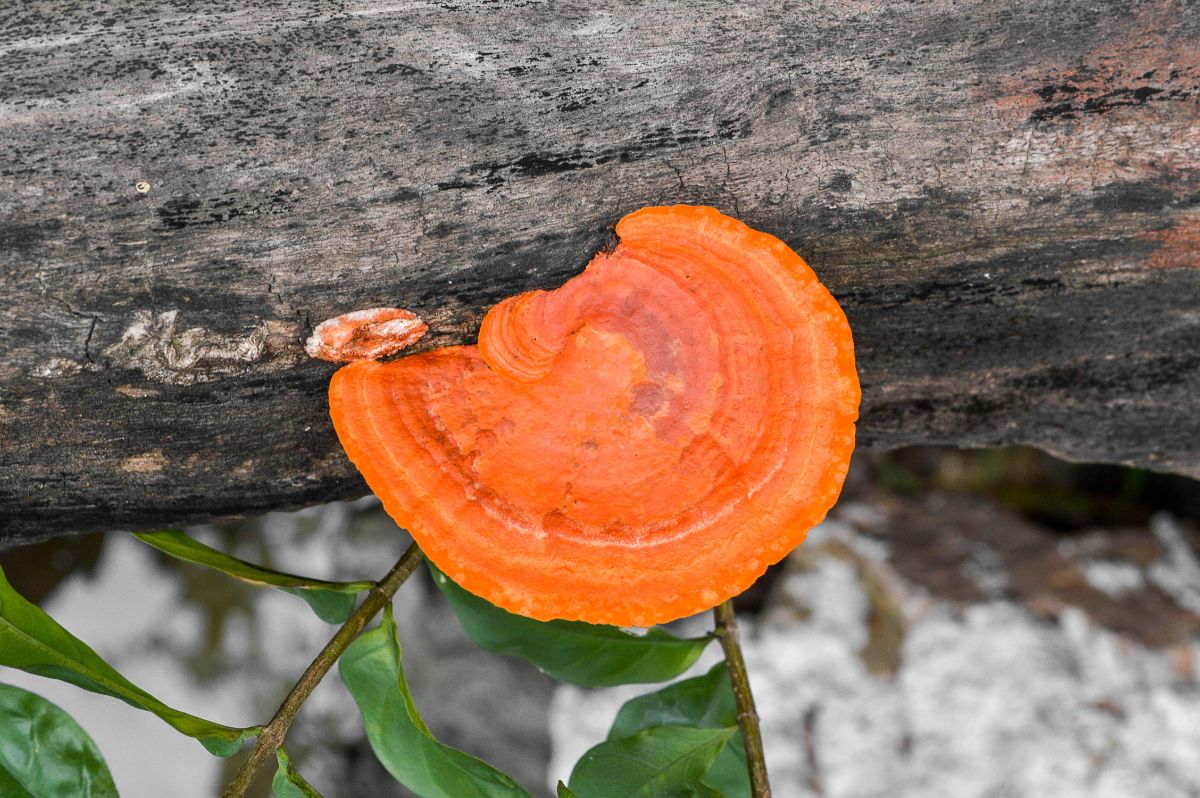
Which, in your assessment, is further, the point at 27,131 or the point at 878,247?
the point at 878,247

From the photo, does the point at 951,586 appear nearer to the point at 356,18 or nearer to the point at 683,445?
the point at 683,445

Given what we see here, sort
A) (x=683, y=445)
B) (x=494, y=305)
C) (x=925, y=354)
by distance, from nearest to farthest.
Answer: (x=683, y=445) < (x=494, y=305) < (x=925, y=354)

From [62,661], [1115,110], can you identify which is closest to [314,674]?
[62,661]

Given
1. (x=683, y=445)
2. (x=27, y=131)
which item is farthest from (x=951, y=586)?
(x=27, y=131)

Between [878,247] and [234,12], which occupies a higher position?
[234,12]

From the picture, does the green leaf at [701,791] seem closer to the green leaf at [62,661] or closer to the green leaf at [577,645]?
the green leaf at [577,645]

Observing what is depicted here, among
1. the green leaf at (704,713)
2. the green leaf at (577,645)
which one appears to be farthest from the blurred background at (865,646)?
the green leaf at (577,645)
